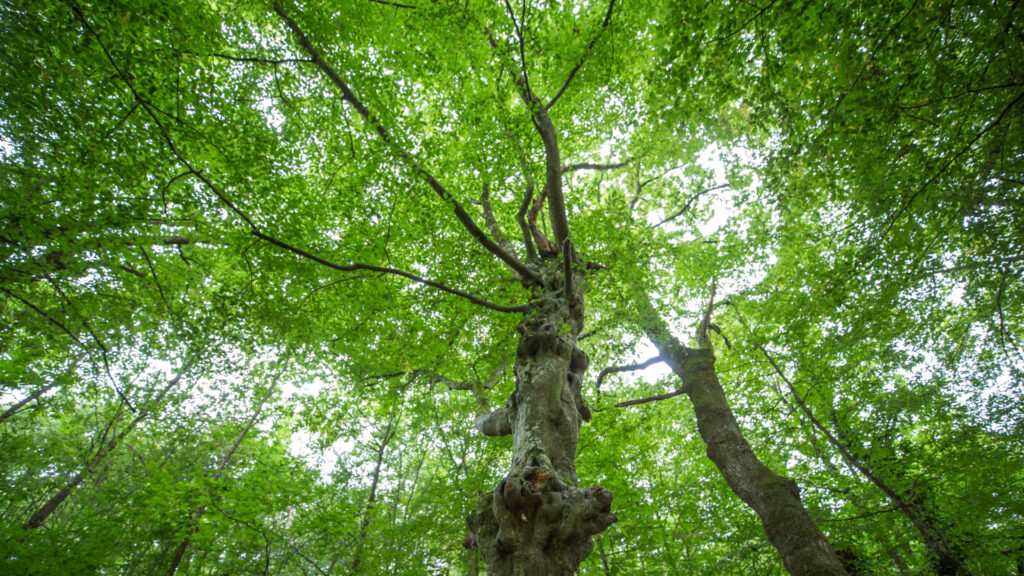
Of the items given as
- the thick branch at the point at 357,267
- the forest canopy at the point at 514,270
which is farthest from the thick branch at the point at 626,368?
the thick branch at the point at 357,267

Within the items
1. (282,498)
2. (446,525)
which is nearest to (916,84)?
(446,525)

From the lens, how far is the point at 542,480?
10.1ft

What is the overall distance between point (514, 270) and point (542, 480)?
11.1ft

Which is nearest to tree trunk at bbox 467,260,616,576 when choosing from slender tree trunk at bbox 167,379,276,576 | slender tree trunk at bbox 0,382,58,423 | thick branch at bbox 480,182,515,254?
thick branch at bbox 480,182,515,254

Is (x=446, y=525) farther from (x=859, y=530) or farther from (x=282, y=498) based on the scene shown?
(x=859, y=530)

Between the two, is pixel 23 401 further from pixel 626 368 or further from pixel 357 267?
pixel 626 368

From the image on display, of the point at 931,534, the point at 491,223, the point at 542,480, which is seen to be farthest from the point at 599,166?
the point at 931,534

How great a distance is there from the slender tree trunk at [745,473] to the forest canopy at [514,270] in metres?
0.04

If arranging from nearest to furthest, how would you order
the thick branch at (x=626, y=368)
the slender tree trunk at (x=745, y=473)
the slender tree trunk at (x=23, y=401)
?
1. the slender tree trunk at (x=745, y=473)
2. the slender tree trunk at (x=23, y=401)
3. the thick branch at (x=626, y=368)

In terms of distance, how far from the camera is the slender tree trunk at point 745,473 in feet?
13.3

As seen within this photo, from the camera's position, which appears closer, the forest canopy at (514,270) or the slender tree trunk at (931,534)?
the forest canopy at (514,270)

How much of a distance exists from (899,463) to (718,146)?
5.78 metres

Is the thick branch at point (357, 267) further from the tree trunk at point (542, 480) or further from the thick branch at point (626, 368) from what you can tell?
the thick branch at point (626, 368)

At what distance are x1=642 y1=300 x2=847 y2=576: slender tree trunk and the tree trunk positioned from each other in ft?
7.86
